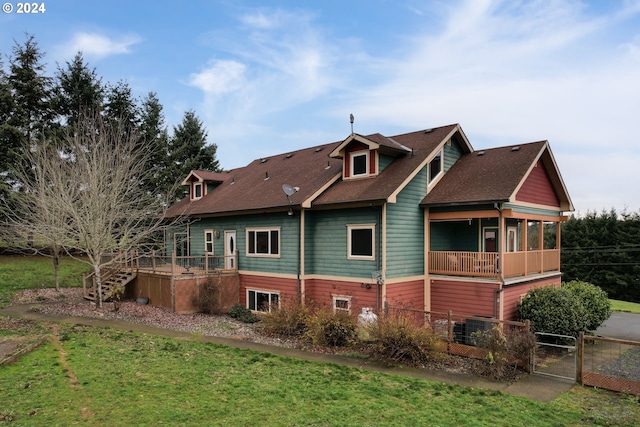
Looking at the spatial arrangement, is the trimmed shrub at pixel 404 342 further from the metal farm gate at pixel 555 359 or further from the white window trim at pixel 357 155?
the white window trim at pixel 357 155

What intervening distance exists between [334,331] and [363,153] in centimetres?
771

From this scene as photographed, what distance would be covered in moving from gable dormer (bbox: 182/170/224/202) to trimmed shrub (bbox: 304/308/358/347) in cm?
1469

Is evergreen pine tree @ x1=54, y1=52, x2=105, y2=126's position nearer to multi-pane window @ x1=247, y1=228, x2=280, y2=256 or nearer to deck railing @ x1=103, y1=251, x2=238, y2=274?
deck railing @ x1=103, y1=251, x2=238, y2=274

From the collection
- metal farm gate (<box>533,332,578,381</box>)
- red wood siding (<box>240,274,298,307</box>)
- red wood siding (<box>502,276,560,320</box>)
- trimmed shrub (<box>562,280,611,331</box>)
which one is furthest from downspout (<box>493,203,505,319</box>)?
red wood siding (<box>240,274,298,307</box>)

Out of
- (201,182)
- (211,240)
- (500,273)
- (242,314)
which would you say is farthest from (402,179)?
(201,182)

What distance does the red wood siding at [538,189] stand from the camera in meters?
17.3

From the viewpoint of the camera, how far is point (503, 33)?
15.6 meters

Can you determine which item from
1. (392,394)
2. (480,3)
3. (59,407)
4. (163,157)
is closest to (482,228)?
(480,3)

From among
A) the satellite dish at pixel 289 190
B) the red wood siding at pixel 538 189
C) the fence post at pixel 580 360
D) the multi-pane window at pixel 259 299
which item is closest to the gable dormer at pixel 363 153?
the satellite dish at pixel 289 190

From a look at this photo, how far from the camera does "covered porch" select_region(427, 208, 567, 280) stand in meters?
15.2

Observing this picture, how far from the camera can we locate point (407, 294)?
15.8 m

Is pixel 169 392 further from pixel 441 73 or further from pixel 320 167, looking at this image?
pixel 441 73

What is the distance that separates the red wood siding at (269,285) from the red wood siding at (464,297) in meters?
5.52

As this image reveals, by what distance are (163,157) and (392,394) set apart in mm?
33702
